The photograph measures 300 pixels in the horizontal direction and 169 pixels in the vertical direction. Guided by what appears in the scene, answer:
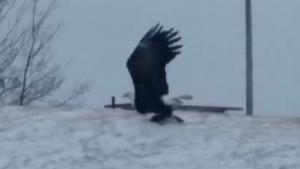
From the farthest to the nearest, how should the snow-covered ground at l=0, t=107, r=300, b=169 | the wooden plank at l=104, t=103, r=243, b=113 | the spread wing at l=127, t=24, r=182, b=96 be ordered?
1. the wooden plank at l=104, t=103, r=243, b=113
2. the spread wing at l=127, t=24, r=182, b=96
3. the snow-covered ground at l=0, t=107, r=300, b=169

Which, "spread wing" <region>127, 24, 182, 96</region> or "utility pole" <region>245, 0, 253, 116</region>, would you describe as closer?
"spread wing" <region>127, 24, 182, 96</region>

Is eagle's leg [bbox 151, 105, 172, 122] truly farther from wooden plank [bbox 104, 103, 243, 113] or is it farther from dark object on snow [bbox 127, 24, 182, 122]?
wooden plank [bbox 104, 103, 243, 113]

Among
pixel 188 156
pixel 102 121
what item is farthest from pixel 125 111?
pixel 188 156

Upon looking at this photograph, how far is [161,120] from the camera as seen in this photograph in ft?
37.2

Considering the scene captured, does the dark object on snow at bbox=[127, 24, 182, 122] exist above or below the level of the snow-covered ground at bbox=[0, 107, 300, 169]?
above

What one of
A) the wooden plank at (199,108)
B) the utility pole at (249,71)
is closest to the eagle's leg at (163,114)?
the wooden plank at (199,108)

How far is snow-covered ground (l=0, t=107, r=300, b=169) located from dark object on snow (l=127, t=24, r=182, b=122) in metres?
0.22

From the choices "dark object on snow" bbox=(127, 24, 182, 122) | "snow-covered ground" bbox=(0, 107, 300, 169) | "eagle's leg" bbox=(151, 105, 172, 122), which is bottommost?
"snow-covered ground" bbox=(0, 107, 300, 169)

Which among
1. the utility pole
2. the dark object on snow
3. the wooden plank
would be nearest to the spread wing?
the dark object on snow

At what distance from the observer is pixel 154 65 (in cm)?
1126

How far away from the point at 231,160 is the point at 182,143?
0.84m

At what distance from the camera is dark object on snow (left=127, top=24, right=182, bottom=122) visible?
11195 mm

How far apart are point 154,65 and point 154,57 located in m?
0.08

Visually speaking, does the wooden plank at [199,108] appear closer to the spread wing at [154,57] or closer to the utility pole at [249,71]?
the utility pole at [249,71]
